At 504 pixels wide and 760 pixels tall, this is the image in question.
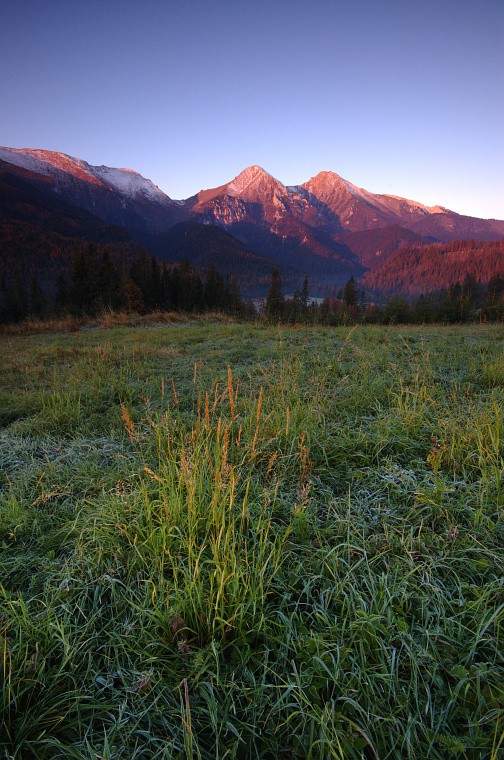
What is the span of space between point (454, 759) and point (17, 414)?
204 inches

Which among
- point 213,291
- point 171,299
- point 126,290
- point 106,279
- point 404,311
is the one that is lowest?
point 404,311

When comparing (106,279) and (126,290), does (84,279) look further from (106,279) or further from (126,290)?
(126,290)

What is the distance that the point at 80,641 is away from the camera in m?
1.41

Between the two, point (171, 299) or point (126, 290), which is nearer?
point (126, 290)

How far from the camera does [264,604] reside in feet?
5.10

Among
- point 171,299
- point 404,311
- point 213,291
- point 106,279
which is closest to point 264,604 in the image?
point 106,279

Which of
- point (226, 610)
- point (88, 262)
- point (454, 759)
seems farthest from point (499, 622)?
point (88, 262)

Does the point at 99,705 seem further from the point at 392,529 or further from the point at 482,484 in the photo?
the point at 482,484

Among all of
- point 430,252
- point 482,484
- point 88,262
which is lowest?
point 482,484

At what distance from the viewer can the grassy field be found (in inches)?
44.0

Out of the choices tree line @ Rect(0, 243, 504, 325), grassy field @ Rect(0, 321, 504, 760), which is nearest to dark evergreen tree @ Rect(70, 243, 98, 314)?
→ tree line @ Rect(0, 243, 504, 325)

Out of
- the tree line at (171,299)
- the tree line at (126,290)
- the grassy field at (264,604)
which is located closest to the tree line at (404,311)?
the tree line at (171,299)

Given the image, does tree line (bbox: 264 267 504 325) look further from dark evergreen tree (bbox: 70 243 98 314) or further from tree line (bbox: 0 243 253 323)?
dark evergreen tree (bbox: 70 243 98 314)

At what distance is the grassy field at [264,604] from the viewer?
112cm
